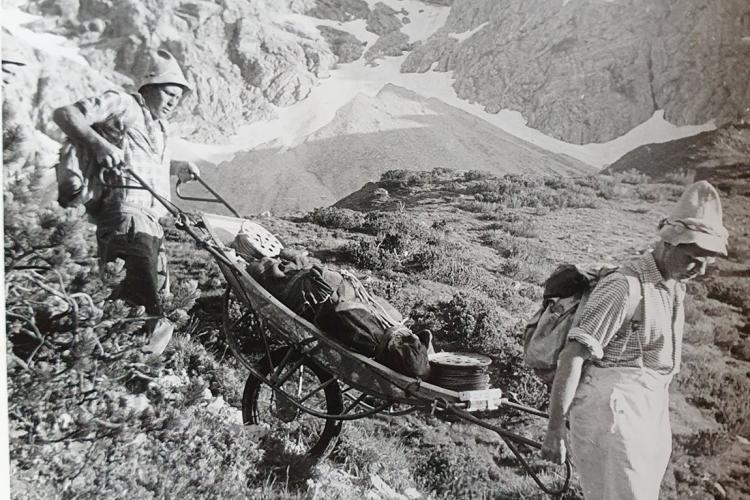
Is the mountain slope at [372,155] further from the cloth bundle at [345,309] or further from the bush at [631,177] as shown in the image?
the cloth bundle at [345,309]

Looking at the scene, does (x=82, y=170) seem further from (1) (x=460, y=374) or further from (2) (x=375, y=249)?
(1) (x=460, y=374)

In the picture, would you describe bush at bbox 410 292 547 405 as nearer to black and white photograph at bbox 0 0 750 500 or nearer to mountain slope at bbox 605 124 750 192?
black and white photograph at bbox 0 0 750 500

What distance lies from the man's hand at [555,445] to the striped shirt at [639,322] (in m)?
0.46

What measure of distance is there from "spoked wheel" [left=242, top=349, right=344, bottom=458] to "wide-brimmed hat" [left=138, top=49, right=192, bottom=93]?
212 centimetres

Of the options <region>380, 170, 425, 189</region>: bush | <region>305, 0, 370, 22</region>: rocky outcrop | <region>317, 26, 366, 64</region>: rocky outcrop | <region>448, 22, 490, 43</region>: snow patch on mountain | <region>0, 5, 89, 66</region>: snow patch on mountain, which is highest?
<region>448, 22, 490, 43</region>: snow patch on mountain

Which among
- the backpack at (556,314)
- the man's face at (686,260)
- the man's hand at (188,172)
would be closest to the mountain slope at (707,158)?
the man's face at (686,260)

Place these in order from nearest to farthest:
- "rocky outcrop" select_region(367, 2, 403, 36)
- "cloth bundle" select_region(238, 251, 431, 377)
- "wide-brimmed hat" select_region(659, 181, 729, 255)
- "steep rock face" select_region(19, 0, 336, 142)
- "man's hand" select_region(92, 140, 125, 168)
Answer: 1. "wide-brimmed hat" select_region(659, 181, 729, 255)
2. "cloth bundle" select_region(238, 251, 431, 377)
3. "man's hand" select_region(92, 140, 125, 168)
4. "steep rock face" select_region(19, 0, 336, 142)
5. "rocky outcrop" select_region(367, 2, 403, 36)

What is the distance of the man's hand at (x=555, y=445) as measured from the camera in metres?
3.62

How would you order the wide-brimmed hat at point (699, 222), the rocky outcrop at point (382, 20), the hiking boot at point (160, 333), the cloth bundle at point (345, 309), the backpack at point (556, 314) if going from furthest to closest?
the rocky outcrop at point (382, 20), the hiking boot at point (160, 333), the cloth bundle at point (345, 309), the backpack at point (556, 314), the wide-brimmed hat at point (699, 222)

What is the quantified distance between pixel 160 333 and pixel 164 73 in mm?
1867

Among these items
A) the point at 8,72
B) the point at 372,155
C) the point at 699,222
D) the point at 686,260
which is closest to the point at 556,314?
the point at 686,260

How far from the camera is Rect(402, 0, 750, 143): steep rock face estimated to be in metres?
4.75

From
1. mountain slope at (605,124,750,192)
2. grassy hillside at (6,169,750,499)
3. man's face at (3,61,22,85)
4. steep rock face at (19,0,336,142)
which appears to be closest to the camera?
grassy hillside at (6,169,750,499)

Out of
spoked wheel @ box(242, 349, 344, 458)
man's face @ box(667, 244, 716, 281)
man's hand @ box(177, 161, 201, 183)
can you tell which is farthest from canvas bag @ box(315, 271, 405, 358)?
man's face @ box(667, 244, 716, 281)
